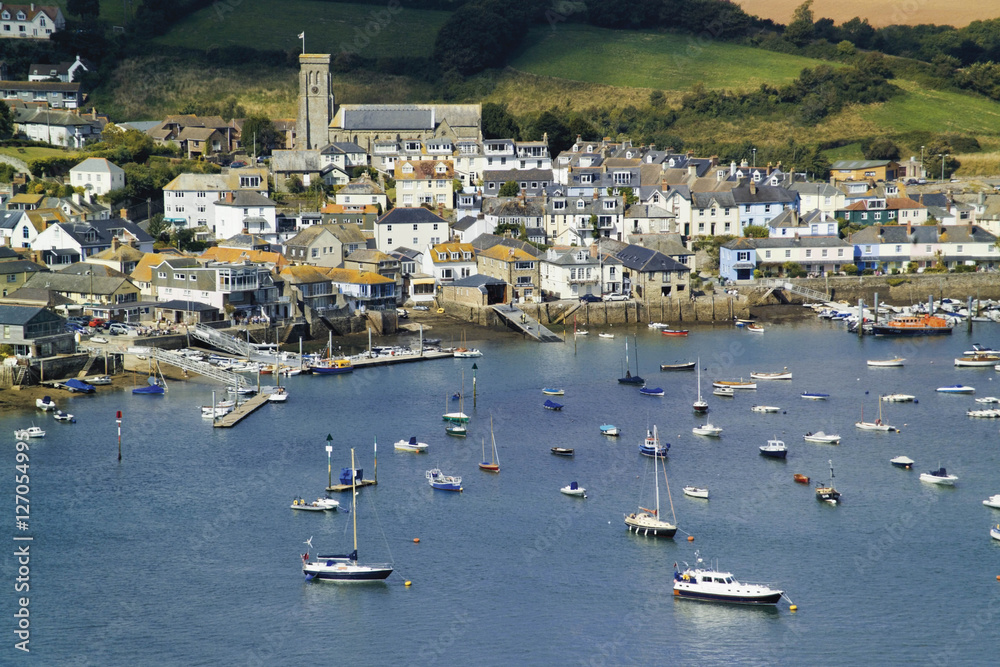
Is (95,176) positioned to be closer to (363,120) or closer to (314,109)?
(314,109)

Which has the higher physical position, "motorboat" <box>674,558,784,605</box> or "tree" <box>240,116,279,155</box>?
"tree" <box>240,116,279,155</box>

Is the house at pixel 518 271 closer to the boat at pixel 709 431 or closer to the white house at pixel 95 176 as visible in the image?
the boat at pixel 709 431

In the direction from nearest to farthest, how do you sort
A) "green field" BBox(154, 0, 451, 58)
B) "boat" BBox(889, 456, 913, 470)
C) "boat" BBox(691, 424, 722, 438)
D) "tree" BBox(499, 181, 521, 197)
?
"boat" BBox(889, 456, 913, 470) → "boat" BBox(691, 424, 722, 438) → "tree" BBox(499, 181, 521, 197) → "green field" BBox(154, 0, 451, 58)

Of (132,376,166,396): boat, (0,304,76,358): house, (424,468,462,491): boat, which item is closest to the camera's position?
(424,468,462,491): boat

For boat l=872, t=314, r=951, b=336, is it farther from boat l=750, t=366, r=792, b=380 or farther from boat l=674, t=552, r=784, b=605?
boat l=674, t=552, r=784, b=605

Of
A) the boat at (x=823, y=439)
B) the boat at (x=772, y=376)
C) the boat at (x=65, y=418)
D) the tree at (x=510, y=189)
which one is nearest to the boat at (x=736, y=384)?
the boat at (x=772, y=376)

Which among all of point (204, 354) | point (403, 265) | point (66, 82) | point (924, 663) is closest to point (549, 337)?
point (403, 265)

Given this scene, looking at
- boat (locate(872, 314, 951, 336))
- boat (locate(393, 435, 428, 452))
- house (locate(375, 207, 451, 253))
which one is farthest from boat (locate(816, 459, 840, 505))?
house (locate(375, 207, 451, 253))
